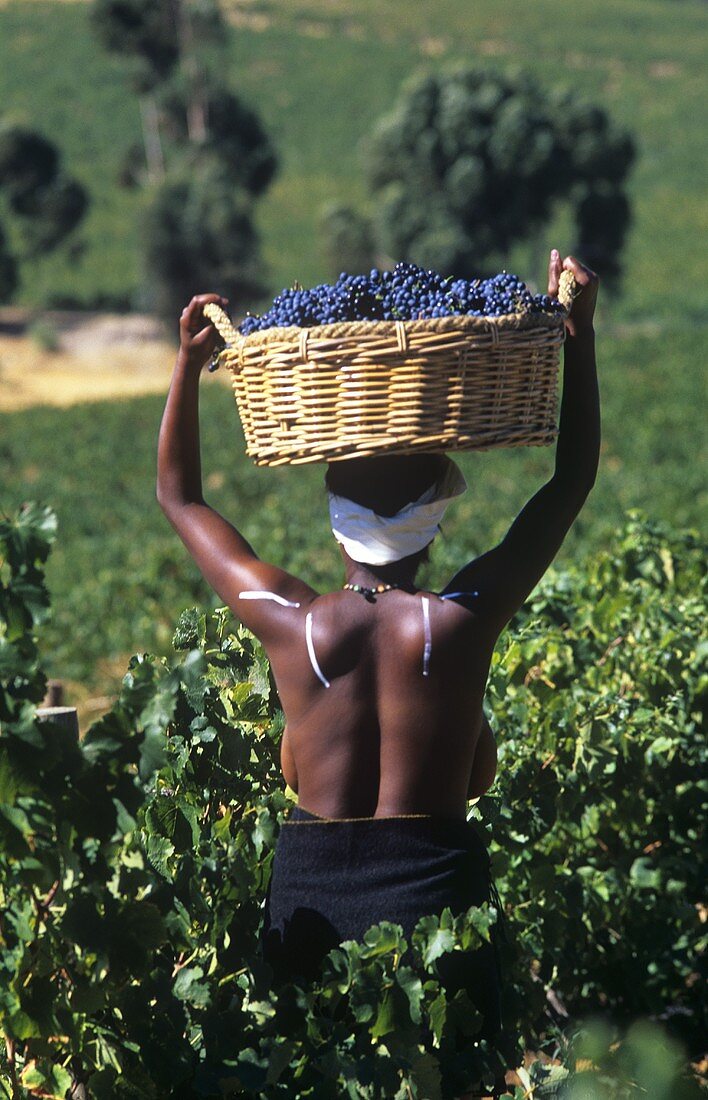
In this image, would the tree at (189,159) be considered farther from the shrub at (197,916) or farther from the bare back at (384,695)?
the bare back at (384,695)

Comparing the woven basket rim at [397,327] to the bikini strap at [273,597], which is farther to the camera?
the bikini strap at [273,597]

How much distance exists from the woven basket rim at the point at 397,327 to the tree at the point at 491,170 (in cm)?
4335

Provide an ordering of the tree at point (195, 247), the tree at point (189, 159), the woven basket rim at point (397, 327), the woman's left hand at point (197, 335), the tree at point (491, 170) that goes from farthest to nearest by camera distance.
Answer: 1. the tree at point (491, 170)
2. the tree at point (189, 159)
3. the tree at point (195, 247)
4. the woman's left hand at point (197, 335)
5. the woven basket rim at point (397, 327)

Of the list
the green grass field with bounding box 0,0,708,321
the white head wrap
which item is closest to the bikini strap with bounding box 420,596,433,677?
the white head wrap

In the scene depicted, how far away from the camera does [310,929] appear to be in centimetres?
246

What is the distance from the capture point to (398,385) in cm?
235

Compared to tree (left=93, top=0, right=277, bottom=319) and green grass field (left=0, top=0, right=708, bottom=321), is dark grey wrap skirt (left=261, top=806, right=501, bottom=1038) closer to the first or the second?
tree (left=93, top=0, right=277, bottom=319)

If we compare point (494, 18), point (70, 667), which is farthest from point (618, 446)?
point (494, 18)

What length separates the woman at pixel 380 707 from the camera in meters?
2.43

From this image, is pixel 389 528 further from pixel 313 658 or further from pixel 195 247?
pixel 195 247

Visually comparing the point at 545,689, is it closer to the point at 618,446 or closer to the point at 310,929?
the point at 310,929

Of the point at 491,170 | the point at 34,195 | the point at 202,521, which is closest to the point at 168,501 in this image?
the point at 202,521

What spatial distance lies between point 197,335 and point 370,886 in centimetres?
101

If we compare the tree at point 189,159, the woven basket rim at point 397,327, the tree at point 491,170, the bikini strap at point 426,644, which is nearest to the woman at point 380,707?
the bikini strap at point 426,644
